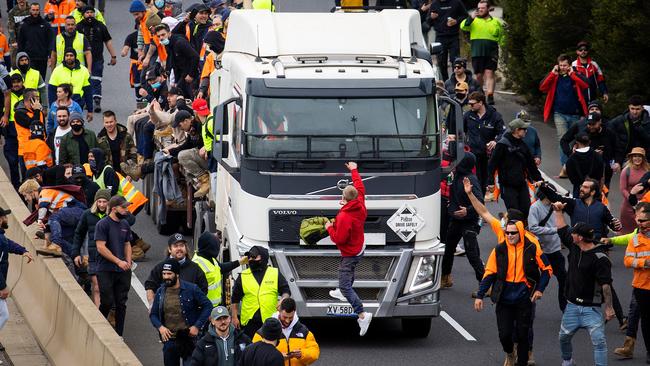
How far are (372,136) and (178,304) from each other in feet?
10.5

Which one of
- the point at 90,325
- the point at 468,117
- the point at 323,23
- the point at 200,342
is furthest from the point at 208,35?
the point at 200,342

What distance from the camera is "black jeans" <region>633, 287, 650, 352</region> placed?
17406 millimetres

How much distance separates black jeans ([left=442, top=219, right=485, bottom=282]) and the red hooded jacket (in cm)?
280

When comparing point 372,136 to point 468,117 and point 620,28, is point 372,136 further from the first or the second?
point 620,28

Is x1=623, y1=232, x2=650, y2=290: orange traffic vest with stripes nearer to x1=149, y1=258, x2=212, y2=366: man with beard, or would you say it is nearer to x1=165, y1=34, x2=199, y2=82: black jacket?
x1=149, y1=258, x2=212, y2=366: man with beard

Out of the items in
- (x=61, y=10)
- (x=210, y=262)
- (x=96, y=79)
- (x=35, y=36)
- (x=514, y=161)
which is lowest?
(x=96, y=79)

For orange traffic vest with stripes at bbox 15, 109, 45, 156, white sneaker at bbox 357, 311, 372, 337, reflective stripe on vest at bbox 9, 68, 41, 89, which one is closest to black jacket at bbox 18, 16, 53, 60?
reflective stripe on vest at bbox 9, 68, 41, 89

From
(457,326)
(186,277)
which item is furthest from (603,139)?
(186,277)

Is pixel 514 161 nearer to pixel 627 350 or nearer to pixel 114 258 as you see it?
pixel 627 350

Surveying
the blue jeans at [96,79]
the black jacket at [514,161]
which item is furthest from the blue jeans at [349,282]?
the blue jeans at [96,79]

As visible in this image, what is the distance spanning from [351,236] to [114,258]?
2.62 metres

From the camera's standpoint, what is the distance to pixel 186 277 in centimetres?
1605

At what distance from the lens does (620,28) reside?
27.0 meters

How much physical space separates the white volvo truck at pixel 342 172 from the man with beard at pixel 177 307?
2.13m
